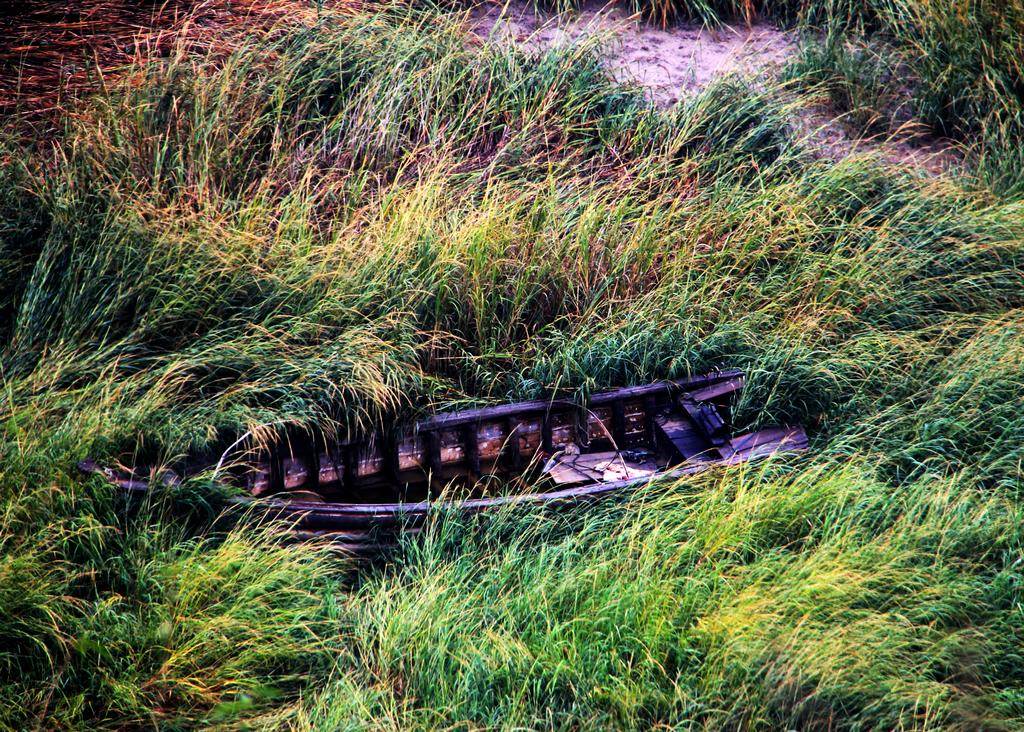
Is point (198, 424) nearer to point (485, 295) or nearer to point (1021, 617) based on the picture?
point (485, 295)

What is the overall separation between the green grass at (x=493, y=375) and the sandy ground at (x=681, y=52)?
1.57ft

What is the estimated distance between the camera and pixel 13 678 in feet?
14.0

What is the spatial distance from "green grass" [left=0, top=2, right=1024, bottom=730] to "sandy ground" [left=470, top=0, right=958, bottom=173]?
0.48 metres

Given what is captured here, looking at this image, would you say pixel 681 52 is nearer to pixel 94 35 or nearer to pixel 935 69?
pixel 935 69

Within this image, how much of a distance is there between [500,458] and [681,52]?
18.6 feet

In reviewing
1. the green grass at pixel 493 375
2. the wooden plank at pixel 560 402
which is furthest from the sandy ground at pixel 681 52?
the wooden plank at pixel 560 402

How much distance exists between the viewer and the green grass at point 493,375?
4422mm

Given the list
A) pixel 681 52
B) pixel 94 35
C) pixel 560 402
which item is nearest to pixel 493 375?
pixel 560 402

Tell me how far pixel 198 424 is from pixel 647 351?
2952 millimetres

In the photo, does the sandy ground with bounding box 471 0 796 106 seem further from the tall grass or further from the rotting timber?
the rotting timber

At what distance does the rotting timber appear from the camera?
5.41m

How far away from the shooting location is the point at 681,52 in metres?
9.88

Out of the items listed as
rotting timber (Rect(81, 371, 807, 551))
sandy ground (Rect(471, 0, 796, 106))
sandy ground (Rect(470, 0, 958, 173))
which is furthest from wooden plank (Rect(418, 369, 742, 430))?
sandy ground (Rect(471, 0, 796, 106))

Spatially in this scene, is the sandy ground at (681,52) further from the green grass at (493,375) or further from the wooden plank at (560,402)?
the wooden plank at (560,402)
